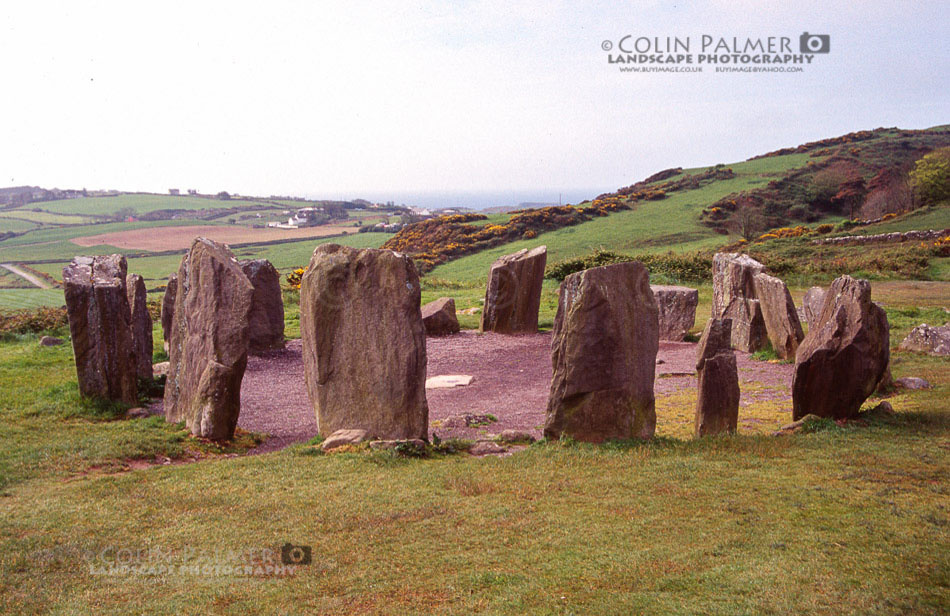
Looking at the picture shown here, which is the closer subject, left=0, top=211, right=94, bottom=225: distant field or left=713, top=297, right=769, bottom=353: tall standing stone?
left=713, top=297, right=769, bottom=353: tall standing stone

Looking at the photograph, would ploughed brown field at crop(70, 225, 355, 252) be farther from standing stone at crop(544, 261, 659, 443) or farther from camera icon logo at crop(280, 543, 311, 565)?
camera icon logo at crop(280, 543, 311, 565)

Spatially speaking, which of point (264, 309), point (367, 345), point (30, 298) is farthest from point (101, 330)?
point (30, 298)

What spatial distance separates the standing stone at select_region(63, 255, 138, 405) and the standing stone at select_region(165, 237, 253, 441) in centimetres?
115

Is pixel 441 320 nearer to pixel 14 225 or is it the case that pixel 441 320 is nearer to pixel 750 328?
pixel 750 328

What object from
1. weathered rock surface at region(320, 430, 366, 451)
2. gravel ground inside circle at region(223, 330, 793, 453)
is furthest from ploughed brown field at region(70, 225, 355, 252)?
weathered rock surface at region(320, 430, 366, 451)

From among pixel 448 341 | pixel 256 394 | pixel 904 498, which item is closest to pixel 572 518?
pixel 904 498

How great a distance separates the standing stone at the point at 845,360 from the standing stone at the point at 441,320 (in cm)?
1258

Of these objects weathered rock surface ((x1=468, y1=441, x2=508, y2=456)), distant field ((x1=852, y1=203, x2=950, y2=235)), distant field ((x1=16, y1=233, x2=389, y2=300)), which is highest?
distant field ((x1=852, y1=203, x2=950, y2=235))

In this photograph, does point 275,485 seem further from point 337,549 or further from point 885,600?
point 885,600

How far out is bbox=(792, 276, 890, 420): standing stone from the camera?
36.0 feet

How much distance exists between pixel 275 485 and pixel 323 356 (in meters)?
3.06

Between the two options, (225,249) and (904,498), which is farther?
(225,249)

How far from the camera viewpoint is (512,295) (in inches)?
883

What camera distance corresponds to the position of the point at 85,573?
5.96m
